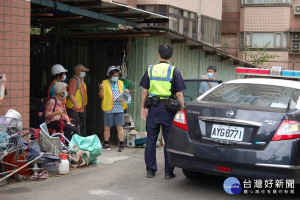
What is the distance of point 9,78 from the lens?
6.60 metres

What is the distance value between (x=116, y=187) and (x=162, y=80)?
1608 millimetres

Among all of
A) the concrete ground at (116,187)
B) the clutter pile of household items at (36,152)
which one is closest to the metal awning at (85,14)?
the clutter pile of household items at (36,152)

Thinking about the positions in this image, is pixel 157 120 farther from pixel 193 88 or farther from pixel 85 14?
pixel 85 14

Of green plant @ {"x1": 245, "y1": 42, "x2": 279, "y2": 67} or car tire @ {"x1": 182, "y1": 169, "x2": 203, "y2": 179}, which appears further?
green plant @ {"x1": 245, "y1": 42, "x2": 279, "y2": 67}

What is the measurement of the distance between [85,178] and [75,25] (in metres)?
4.91

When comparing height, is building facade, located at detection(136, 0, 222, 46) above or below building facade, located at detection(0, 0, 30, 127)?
above

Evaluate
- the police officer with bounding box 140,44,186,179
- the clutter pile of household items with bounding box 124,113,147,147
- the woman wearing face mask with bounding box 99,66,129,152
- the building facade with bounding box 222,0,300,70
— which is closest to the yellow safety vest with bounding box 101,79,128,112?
the woman wearing face mask with bounding box 99,66,129,152

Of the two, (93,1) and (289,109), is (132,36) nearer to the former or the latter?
(93,1)

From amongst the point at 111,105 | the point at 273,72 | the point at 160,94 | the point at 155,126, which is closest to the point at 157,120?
the point at 155,126

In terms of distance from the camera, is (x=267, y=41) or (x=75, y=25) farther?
(x=267, y=41)

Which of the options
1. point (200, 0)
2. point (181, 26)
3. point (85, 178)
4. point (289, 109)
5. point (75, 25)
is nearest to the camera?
point (289, 109)

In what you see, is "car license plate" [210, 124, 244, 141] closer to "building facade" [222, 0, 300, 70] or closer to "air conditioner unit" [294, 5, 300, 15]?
"building facade" [222, 0, 300, 70]

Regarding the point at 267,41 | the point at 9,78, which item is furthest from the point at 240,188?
the point at 267,41

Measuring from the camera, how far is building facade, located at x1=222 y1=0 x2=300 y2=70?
25219mm
